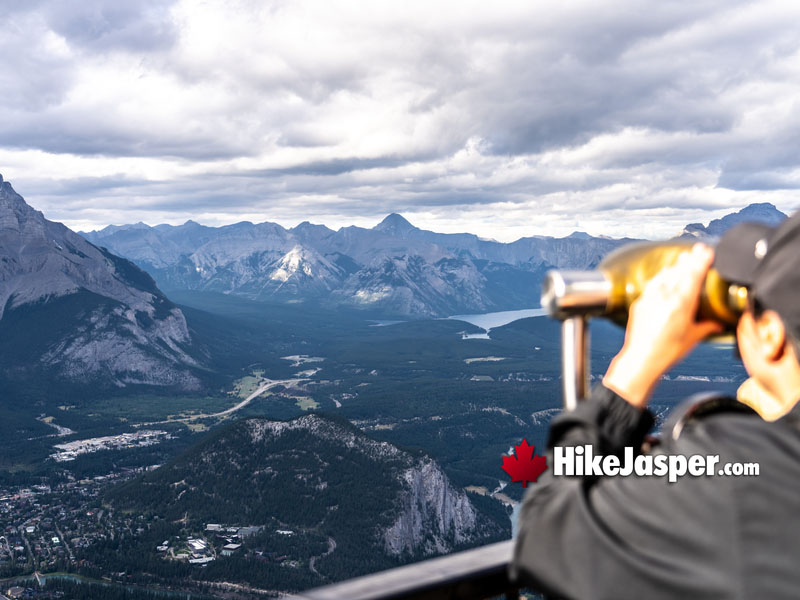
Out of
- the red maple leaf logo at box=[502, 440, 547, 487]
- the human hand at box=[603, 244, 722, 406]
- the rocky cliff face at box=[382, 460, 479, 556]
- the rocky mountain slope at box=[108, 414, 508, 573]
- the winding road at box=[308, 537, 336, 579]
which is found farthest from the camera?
the rocky mountain slope at box=[108, 414, 508, 573]

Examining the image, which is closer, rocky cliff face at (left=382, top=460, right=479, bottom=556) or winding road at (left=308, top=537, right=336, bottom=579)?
winding road at (left=308, top=537, right=336, bottom=579)

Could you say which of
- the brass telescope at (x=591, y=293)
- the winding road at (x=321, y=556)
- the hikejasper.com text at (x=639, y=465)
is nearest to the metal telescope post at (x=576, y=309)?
the brass telescope at (x=591, y=293)

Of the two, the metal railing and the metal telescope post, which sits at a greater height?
the metal telescope post

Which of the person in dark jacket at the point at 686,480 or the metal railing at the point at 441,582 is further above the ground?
Result: the person in dark jacket at the point at 686,480

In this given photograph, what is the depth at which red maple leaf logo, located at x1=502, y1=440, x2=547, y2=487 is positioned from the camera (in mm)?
3273

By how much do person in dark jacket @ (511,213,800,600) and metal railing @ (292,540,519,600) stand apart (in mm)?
743

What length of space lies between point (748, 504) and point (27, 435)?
225m

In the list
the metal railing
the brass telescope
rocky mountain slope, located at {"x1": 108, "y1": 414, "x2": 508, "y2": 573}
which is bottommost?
rocky mountain slope, located at {"x1": 108, "y1": 414, "x2": 508, "y2": 573}

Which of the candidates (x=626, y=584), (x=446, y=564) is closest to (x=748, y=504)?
(x=626, y=584)

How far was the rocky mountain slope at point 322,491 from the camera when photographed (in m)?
119

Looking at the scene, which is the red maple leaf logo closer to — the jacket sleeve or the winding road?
the jacket sleeve

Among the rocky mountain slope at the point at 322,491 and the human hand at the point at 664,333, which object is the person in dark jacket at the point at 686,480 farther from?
the rocky mountain slope at the point at 322,491

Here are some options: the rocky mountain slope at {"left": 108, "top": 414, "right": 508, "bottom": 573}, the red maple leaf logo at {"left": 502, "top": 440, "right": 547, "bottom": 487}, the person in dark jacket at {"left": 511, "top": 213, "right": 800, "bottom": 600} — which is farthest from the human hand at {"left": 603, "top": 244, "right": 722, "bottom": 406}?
the rocky mountain slope at {"left": 108, "top": 414, "right": 508, "bottom": 573}

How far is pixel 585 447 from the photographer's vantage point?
101 inches
